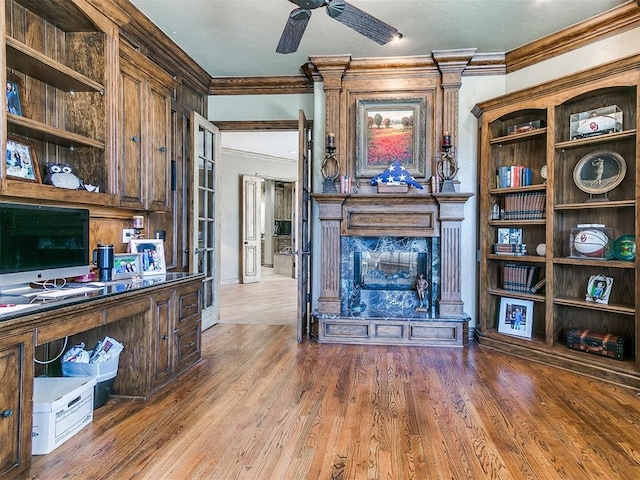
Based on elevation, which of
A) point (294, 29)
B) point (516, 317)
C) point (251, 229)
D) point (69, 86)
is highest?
point (294, 29)

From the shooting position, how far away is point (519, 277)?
382 centimetres

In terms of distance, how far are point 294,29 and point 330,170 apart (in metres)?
1.65

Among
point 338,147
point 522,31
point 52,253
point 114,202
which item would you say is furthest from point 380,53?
point 52,253

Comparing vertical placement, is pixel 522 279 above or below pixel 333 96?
below

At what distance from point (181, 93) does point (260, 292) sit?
13.9ft

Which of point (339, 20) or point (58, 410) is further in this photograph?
point (339, 20)

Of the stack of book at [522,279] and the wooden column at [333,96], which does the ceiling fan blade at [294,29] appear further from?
the stack of book at [522,279]

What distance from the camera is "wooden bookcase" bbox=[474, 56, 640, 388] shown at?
3104 mm

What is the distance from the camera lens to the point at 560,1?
10.1 ft

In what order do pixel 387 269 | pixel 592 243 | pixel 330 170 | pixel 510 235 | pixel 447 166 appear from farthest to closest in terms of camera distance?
pixel 387 269, pixel 330 170, pixel 447 166, pixel 510 235, pixel 592 243

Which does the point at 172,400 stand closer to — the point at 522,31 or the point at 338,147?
the point at 338,147

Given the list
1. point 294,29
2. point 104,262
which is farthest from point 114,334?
point 294,29

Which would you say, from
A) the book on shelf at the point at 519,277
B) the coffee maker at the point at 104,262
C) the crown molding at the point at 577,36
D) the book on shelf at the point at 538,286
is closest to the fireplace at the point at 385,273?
the book on shelf at the point at 519,277

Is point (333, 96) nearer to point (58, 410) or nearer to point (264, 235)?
point (58, 410)
